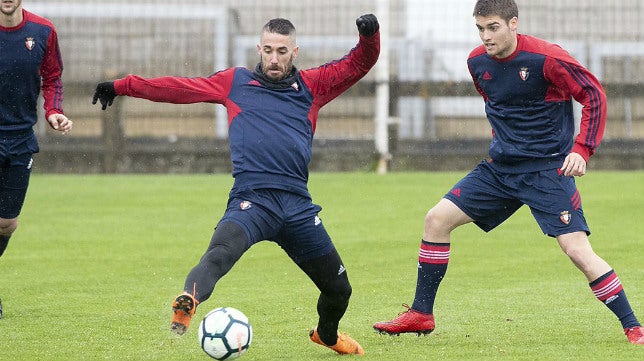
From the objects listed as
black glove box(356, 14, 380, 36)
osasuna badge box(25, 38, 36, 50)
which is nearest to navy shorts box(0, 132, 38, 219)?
osasuna badge box(25, 38, 36, 50)

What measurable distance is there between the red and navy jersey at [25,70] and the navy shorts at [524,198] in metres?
2.78

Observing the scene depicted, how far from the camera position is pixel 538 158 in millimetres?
6543

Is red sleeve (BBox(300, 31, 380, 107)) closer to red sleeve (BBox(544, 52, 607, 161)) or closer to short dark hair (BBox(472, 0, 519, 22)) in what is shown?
short dark hair (BBox(472, 0, 519, 22))

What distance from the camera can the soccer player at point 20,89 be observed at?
7.60m

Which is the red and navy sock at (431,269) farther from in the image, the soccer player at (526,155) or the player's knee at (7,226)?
the player's knee at (7,226)

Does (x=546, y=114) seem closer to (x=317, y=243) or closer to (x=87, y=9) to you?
(x=317, y=243)

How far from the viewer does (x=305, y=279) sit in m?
8.62

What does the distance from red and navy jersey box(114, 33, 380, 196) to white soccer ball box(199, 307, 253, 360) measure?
75 cm

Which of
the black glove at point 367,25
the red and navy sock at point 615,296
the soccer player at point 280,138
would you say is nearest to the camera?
the soccer player at point 280,138

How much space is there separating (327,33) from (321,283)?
1060 cm

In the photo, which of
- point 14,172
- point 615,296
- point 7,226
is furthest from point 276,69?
point 7,226

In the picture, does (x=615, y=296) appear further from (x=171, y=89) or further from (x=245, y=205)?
(x=171, y=89)

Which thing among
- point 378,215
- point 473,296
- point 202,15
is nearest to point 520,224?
point 378,215

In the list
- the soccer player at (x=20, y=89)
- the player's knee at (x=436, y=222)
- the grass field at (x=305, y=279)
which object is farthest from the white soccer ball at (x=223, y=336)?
the soccer player at (x=20, y=89)
